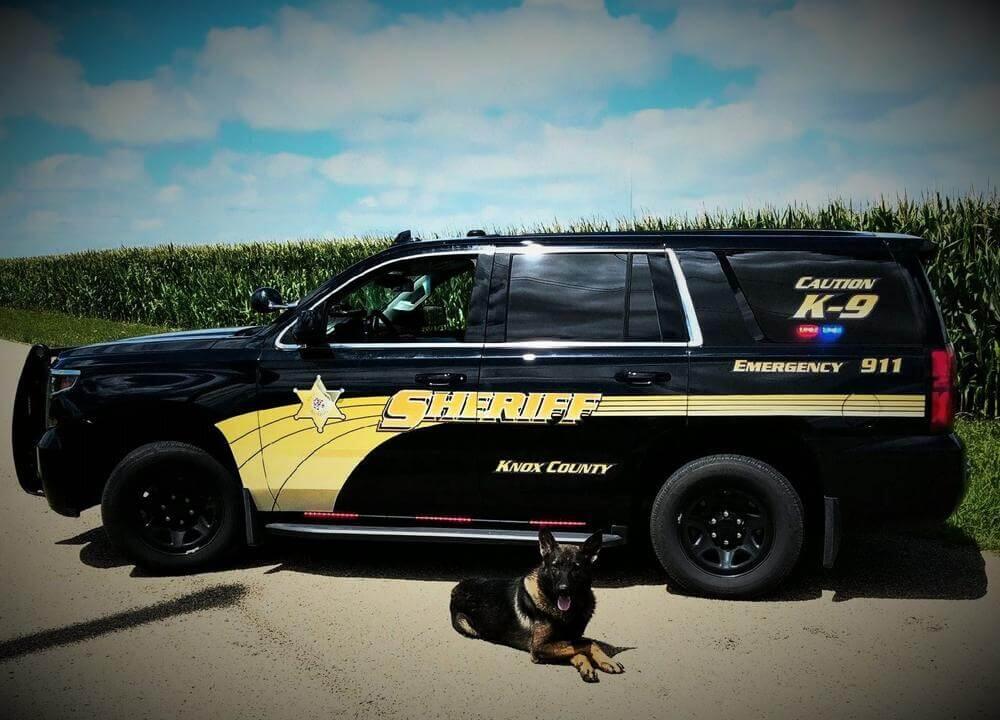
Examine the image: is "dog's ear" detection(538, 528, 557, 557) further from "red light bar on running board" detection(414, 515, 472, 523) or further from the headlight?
the headlight

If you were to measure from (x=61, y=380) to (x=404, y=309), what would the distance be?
2.21 meters

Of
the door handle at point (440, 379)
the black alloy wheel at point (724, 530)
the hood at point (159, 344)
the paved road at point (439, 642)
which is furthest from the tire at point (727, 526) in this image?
the hood at point (159, 344)

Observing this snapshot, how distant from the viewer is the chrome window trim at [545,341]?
500 cm

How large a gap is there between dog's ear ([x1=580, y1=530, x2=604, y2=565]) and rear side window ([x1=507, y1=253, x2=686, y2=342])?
4.35 feet

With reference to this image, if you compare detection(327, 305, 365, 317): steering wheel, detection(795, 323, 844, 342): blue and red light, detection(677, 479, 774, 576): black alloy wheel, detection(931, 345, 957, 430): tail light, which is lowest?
detection(677, 479, 774, 576): black alloy wheel

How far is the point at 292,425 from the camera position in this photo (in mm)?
5223

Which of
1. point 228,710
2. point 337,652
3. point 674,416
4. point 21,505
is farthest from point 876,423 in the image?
point 21,505

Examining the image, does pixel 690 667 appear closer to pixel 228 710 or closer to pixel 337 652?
pixel 337 652

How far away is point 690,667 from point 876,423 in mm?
1725

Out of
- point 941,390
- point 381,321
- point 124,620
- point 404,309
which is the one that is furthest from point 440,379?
point 941,390

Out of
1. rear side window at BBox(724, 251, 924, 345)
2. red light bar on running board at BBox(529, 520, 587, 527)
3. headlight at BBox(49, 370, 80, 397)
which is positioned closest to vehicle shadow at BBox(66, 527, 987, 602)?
red light bar on running board at BBox(529, 520, 587, 527)

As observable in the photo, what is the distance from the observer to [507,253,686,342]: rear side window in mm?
5039

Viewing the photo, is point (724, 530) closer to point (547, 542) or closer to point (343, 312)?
point (547, 542)

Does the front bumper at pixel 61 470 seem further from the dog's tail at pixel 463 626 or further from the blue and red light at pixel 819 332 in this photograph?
the blue and red light at pixel 819 332
